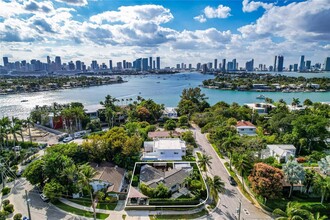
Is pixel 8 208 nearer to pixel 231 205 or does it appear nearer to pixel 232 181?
pixel 231 205

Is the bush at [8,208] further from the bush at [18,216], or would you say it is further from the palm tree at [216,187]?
the palm tree at [216,187]

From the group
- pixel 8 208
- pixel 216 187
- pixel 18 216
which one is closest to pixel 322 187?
pixel 216 187

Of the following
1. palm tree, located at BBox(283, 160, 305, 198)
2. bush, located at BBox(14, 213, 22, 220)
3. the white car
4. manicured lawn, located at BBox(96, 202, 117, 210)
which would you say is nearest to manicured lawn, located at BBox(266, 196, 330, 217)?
palm tree, located at BBox(283, 160, 305, 198)

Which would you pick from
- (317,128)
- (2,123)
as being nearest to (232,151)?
(317,128)

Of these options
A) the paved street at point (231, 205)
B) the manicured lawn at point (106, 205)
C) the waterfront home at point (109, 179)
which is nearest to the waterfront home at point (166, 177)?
the waterfront home at point (109, 179)

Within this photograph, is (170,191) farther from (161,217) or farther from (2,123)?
(2,123)
